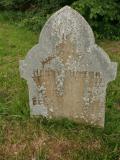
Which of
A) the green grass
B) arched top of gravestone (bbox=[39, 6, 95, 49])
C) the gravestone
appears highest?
arched top of gravestone (bbox=[39, 6, 95, 49])

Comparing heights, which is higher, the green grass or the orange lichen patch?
the orange lichen patch

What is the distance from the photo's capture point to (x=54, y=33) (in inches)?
183

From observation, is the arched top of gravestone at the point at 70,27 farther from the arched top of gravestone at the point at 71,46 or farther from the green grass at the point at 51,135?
the green grass at the point at 51,135

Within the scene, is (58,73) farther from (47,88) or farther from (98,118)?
(98,118)

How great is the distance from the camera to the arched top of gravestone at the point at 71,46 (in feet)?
15.1

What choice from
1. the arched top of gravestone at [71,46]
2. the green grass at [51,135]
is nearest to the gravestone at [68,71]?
the arched top of gravestone at [71,46]

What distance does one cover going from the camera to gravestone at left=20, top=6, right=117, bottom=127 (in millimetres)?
4625

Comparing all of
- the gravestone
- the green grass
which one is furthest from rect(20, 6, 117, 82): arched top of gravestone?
the green grass

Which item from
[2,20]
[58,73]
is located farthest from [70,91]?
[2,20]

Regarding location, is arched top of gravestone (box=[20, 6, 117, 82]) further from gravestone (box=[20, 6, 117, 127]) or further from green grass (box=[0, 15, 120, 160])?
green grass (box=[0, 15, 120, 160])

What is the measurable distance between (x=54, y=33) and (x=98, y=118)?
1.21m

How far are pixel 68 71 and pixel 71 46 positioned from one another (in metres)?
0.32

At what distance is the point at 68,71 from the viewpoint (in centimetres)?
484

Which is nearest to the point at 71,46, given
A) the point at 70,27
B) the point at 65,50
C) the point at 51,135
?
the point at 65,50
